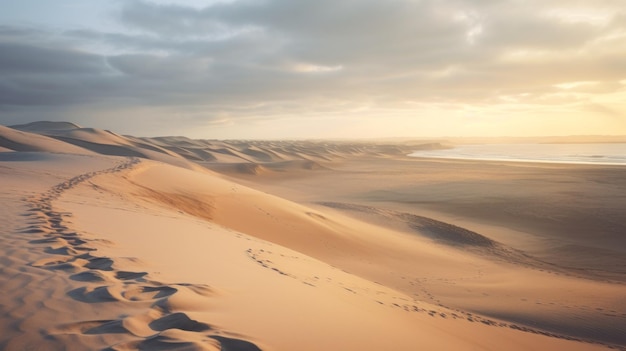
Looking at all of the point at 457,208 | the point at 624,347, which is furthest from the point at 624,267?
the point at 457,208

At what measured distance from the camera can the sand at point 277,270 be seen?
3.39 meters

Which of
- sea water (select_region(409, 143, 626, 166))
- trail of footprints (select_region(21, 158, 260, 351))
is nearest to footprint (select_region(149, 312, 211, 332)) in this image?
trail of footprints (select_region(21, 158, 260, 351))

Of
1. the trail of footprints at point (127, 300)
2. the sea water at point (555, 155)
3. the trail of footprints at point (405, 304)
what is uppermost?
the sea water at point (555, 155)

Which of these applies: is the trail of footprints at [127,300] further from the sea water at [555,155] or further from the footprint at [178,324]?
the sea water at [555,155]

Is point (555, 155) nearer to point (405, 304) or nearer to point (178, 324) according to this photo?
point (405, 304)

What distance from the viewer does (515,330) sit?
21.0 feet

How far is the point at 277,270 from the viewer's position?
20.8ft

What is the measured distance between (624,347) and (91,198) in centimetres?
1087

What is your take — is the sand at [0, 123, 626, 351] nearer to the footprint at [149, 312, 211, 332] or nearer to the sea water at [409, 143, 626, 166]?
the footprint at [149, 312, 211, 332]

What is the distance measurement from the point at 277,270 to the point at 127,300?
2.91 metres

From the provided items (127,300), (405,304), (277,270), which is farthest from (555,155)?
(127,300)

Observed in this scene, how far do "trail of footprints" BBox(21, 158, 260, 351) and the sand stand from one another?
16mm

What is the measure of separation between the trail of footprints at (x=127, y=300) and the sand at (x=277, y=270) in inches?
0.6

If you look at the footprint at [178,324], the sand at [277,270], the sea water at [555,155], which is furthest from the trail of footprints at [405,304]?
the sea water at [555,155]
